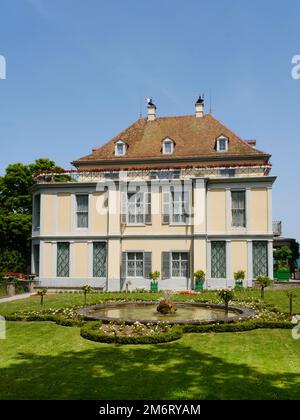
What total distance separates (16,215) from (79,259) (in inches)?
459

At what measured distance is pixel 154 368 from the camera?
393 inches

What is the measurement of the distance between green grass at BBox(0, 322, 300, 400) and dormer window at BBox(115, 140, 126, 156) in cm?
2495

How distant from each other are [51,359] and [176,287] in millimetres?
19360

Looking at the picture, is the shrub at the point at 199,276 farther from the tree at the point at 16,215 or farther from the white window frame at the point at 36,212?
the tree at the point at 16,215

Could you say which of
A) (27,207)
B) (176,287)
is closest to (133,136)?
(27,207)

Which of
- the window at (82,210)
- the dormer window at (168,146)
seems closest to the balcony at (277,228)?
the dormer window at (168,146)

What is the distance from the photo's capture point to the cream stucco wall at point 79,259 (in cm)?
3125

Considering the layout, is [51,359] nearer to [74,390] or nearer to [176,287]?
[74,390]

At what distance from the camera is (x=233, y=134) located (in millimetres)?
36969

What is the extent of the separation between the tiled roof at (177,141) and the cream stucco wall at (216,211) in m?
5.72

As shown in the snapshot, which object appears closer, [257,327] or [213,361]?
[213,361]

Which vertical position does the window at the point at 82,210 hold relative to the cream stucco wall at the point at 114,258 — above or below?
above

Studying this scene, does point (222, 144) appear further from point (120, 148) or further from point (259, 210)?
point (120, 148)

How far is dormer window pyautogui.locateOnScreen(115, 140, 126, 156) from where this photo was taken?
123ft
